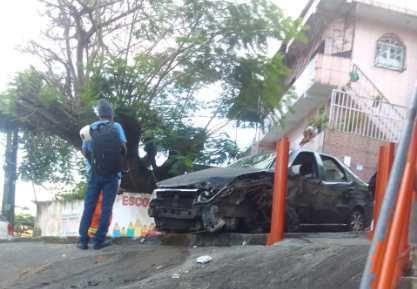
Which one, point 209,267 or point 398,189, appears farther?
point 209,267

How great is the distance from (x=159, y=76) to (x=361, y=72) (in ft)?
22.2

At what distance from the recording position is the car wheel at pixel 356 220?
7.72m

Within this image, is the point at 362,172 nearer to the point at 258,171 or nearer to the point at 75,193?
the point at 258,171

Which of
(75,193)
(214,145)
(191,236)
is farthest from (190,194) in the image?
(75,193)

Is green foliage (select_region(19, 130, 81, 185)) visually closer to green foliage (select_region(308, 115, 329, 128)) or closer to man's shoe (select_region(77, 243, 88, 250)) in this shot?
green foliage (select_region(308, 115, 329, 128))

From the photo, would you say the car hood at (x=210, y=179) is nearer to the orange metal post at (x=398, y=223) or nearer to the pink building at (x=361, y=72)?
the orange metal post at (x=398, y=223)

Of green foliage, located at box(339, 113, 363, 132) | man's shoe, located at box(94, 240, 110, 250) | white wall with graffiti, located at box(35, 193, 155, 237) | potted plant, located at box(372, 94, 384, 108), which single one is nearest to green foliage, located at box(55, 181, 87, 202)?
white wall with graffiti, located at box(35, 193, 155, 237)

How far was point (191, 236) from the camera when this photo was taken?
19.0 ft

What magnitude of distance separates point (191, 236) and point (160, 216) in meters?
0.83

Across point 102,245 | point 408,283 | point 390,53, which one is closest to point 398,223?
point 408,283

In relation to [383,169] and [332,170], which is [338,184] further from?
[383,169]

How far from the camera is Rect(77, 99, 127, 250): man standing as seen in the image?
556 centimetres

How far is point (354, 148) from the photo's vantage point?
13211 mm

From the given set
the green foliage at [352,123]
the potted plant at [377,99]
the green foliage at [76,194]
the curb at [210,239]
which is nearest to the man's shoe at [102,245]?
the curb at [210,239]
